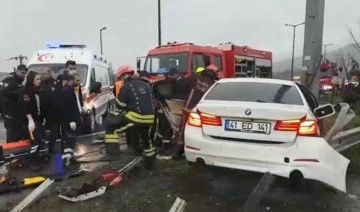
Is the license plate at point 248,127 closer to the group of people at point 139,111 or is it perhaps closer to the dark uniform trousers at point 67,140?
the group of people at point 139,111

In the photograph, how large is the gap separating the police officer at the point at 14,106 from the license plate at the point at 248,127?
378cm

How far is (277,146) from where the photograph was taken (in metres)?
5.35

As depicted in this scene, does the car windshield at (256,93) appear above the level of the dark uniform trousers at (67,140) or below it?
above

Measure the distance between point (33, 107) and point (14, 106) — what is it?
34 cm

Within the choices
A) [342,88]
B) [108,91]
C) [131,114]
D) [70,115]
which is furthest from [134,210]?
[342,88]

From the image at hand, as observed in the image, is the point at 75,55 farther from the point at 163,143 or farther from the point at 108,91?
the point at 163,143

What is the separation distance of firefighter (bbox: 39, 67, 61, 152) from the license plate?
312 cm

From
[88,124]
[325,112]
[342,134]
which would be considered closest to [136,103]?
[325,112]

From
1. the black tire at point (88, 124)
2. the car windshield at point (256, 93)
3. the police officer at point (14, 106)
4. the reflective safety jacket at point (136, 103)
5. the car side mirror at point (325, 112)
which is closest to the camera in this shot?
the car side mirror at point (325, 112)

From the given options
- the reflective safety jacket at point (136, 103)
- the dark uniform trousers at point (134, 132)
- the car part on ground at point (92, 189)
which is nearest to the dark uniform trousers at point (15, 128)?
the dark uniform trousers at point (134, 132)

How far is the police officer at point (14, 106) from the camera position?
7.57 metres

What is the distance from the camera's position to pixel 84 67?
12.7 meters

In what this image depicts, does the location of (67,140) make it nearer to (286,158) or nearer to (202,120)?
(202,120)

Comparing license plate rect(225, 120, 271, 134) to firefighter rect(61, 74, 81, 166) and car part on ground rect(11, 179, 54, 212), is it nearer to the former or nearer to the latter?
car part on ground rect(11, 179, 54, 212)
